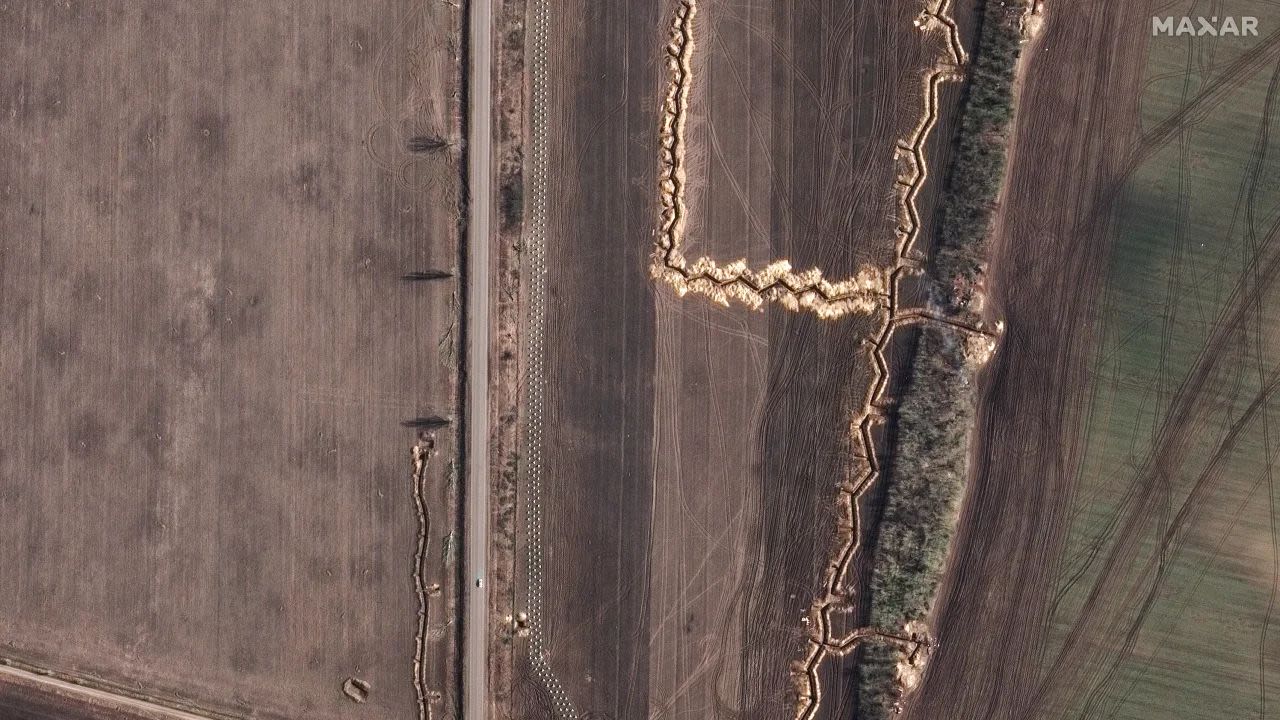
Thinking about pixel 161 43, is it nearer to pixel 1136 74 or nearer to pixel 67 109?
pixel 67 109

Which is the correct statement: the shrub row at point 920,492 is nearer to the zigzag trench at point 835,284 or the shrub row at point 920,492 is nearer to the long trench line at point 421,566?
the zigzag trench at point 835,284

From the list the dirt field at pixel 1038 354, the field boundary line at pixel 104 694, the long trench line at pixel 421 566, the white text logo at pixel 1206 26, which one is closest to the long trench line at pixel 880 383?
the dirt field at pixel 1038 354

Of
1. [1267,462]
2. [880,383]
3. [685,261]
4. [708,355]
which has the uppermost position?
[685,261]

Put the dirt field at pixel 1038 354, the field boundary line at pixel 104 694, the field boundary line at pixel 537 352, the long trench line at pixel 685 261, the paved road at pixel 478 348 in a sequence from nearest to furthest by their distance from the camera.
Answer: the dirt field at pixel 1038 354 < the long trench line at pixel 685 261 < the field boundary line at pixel 537 352 < the paved road at pixel 478 348 < the field boundary line at pixel 104 694

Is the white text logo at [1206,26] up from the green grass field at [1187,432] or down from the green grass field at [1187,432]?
up

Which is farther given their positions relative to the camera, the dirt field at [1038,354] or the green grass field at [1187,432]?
the dirt field at [1038,354]

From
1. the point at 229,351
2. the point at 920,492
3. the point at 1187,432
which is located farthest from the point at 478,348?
the point at 1187,432

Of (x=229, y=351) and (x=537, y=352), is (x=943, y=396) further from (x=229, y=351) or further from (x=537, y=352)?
(x=229, y=351)

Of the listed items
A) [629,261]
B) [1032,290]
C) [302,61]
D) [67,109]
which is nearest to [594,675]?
[629,261]
